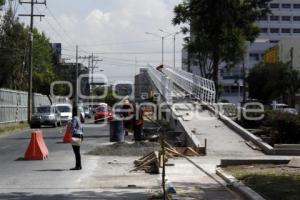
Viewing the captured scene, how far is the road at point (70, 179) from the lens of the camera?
44.1 feet

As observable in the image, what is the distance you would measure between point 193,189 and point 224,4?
1376 centimetres

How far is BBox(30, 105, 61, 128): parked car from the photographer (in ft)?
165

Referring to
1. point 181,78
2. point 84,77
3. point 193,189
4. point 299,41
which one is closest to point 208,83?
point 181,78

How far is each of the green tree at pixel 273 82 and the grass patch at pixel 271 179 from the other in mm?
67661

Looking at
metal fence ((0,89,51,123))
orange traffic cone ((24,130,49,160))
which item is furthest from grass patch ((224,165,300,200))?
metal fence ((0,89,51,123))

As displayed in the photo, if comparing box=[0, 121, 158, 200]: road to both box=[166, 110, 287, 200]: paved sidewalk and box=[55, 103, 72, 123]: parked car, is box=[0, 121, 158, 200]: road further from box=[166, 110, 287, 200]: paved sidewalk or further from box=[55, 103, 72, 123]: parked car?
box=[55, 103, 72, 123]: parked car

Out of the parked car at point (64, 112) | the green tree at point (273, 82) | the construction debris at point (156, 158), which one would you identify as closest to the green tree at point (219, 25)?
the construction debris at point (156, 158)

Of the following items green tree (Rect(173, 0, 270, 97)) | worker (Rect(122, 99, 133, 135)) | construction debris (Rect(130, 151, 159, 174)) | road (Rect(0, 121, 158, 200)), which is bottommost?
road (Rect(0, 121, 158, 200))

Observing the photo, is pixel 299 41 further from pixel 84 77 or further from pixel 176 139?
pixel 176 139

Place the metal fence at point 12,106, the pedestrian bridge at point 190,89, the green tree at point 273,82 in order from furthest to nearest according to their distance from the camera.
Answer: the green tree at point 273,82
the metal fence at point 12,106
the pedestrian bridge at point 190,89

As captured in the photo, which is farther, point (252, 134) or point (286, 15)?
point (286, 15)

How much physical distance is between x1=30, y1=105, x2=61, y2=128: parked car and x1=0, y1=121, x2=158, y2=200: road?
27.1 meters

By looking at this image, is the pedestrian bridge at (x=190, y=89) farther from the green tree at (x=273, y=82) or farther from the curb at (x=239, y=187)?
the green tree at (x=273, y=82)

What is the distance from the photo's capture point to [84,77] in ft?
434
